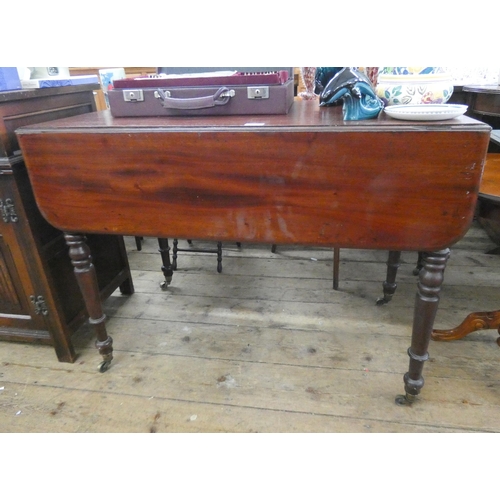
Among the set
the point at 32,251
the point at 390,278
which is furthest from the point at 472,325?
the point at 32,251

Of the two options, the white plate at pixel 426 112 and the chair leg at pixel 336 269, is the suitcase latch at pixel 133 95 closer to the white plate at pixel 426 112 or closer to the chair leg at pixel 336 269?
the white plate at pixel 426 112

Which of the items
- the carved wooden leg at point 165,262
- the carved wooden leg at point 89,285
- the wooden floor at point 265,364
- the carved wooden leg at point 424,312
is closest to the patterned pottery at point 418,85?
the carved wooden leg at point 424,312

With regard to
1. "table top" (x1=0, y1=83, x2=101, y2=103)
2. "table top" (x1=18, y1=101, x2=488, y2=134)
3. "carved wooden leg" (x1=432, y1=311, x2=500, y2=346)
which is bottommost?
"carved wooden leg" (x1=432, y1=311, x2=500, y2=346)

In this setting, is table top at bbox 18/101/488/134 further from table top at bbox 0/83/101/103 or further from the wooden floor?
the wooden floor

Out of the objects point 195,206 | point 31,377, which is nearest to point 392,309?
point 195,206

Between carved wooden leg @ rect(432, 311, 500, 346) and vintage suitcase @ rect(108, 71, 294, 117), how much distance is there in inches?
39.9

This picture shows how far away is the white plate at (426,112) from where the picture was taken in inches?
33.8

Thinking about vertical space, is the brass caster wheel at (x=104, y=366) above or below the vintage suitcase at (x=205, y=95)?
below

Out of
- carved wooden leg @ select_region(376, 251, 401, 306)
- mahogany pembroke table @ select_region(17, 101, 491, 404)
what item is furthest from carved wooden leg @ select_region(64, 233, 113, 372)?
carved wooden leg @ select_region(376, 251, 401, 306)

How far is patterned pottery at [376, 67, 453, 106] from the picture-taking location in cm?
96

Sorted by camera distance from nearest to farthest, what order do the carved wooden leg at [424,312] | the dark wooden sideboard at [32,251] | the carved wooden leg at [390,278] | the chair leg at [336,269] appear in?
the carved wooden leg at [424,312] < the dark wooden sideboard at [32,251] < the carved wooden leg at [390,278] < the chair leg at [336,269]

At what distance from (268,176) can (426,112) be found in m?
0.38

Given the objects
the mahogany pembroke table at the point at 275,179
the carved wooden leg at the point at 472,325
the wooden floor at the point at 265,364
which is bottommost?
the wooden floor at the point at 265,364

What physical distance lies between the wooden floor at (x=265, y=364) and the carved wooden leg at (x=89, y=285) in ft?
0.32
